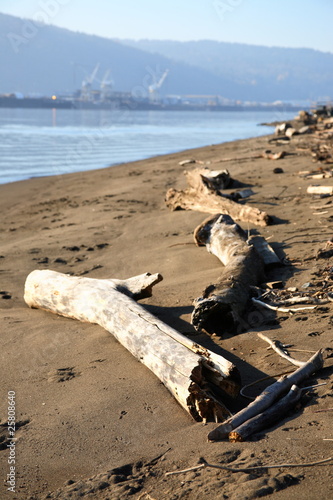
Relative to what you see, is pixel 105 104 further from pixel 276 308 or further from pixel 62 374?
pixel 62 374

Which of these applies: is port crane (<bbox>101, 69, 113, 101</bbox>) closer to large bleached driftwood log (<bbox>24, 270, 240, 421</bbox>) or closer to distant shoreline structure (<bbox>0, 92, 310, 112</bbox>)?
distant shoreline structure (<bbox>0, 92, 310, 112</bbox>)

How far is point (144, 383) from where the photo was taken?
3689mm

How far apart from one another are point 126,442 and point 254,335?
1535mm

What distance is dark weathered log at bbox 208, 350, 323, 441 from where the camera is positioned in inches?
113

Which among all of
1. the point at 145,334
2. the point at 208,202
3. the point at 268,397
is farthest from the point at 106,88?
the point at 268,397

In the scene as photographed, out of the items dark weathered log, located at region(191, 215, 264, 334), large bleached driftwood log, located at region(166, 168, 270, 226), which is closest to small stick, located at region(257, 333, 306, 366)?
dark weathered log, located at region(191, 215, 264, 334)

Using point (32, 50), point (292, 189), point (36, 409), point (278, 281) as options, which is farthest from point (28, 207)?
point (32, 50)

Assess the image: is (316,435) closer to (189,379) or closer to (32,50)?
(189,379)

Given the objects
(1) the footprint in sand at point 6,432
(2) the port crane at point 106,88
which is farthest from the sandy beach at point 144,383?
(2) the port crane at point 106,88

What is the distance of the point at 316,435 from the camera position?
8.98 ft

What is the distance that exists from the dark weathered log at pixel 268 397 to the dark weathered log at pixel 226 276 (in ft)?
3.46

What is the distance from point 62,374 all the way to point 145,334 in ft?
2.17

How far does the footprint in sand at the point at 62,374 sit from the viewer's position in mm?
3900

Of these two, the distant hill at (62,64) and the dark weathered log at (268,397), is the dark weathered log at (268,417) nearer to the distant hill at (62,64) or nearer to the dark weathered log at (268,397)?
the dark weathered log at (268,397)
